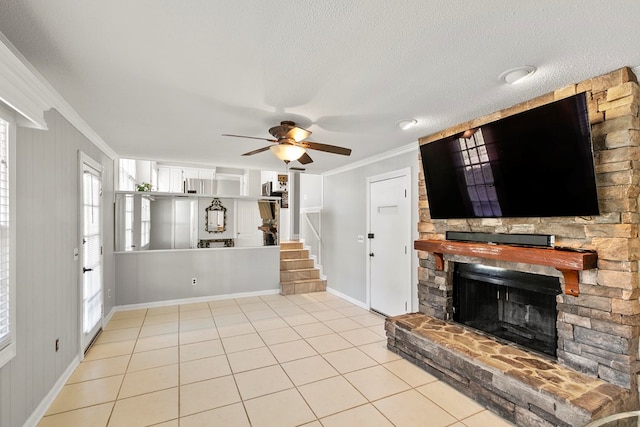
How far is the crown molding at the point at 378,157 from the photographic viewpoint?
3897 mm

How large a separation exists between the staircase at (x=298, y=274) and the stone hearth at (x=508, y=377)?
290 centimetres

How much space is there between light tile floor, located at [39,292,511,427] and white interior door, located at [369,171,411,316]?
0.48 m

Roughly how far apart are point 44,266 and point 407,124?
3.28 meters

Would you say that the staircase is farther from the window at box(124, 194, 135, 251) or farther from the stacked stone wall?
the stacked stone wall

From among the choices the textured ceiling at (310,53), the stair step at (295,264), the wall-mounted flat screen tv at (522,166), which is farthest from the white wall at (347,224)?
the textured ceiling at (310,53)

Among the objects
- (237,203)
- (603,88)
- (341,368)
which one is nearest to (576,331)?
(603,88)

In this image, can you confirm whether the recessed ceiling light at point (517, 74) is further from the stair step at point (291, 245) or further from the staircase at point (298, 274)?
the stair step at point (291, 245)

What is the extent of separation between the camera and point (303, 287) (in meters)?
5.86

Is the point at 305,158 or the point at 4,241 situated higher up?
the point at 305,158

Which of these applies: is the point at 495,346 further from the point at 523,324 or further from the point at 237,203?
the point at 237,203

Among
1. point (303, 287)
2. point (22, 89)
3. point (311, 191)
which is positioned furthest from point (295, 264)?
point (22, 89)

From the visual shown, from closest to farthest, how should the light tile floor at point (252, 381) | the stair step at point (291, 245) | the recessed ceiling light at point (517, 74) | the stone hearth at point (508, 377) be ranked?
the stone hearth at point (508, 377) → the recessed ceiling light at point (517, 74) → the light tile floor at point (252, 381) → the stair step at point (291, 245)

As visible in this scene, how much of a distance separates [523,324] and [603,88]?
6.42ft

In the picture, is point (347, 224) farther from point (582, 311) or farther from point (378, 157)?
point (582, 311)
